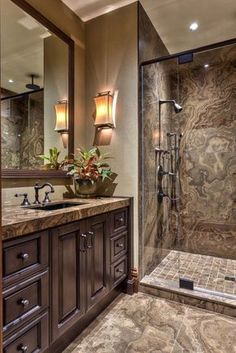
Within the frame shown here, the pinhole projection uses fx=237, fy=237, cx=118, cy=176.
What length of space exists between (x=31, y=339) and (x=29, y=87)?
5.93ft

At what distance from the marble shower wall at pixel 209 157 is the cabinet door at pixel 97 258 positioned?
5.86 feet

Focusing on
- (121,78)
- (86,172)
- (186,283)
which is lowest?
(186,283)

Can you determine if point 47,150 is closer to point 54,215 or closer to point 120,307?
point 54,215

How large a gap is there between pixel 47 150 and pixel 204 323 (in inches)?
76.7

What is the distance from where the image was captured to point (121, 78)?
2438 mm

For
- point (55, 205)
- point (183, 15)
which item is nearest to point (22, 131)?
point (55, 205)

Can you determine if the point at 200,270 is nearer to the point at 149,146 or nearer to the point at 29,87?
the point at 149,146

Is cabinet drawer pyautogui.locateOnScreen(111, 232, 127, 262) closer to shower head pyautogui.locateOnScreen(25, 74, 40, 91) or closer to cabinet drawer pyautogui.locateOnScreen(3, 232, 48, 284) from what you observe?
cabinet drawer pyautogui.locateOnScreen(3, 232, 48, 284)

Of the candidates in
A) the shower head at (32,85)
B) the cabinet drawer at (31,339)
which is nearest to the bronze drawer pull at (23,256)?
the cabinet drawer at (31,339)

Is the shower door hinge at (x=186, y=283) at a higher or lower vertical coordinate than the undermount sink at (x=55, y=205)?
lower

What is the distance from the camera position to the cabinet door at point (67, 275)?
1403mm

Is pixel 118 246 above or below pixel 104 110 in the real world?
below

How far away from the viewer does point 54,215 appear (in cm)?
138

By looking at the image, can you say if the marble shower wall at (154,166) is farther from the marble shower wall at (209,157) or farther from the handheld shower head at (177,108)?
the marble shower wall at (209,157)
